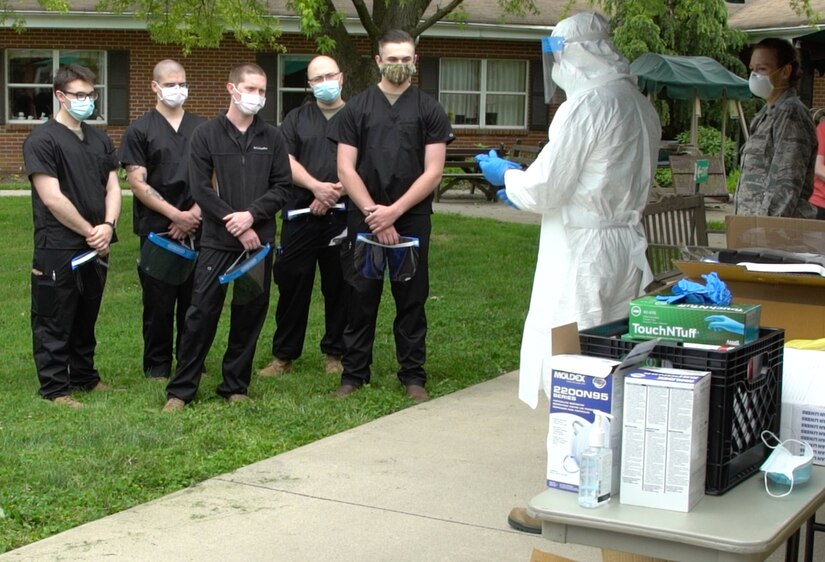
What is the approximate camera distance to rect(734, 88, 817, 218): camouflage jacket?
6.45 metres

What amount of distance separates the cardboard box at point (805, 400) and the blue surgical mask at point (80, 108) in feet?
15.4

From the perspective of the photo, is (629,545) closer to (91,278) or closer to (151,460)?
(151,460)

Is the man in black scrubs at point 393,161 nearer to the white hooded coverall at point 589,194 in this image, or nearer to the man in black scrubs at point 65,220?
the man in black scrubs at point 65,220

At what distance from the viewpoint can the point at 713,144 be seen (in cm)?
2406

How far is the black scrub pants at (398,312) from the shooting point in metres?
6.88

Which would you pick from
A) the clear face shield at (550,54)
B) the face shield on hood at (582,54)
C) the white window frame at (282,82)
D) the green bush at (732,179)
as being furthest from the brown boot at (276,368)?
the white window frame at (282,82)

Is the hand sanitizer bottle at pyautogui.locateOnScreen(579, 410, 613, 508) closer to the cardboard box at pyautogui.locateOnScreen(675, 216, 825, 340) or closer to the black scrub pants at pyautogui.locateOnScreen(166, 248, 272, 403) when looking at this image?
the cardboard box at pyautogui.locateOnScreen(675, 216, 825, 340)

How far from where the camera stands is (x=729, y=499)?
117 inches

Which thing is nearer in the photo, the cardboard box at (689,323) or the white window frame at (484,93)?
the cardboard box at (689,323)

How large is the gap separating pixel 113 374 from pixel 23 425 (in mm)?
1422

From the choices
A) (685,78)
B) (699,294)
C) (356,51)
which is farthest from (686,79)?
(699,294)

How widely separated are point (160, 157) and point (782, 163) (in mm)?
3724

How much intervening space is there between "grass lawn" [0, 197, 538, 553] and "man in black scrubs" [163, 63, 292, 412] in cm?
37

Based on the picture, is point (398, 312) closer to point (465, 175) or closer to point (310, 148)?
point (310, 148)
